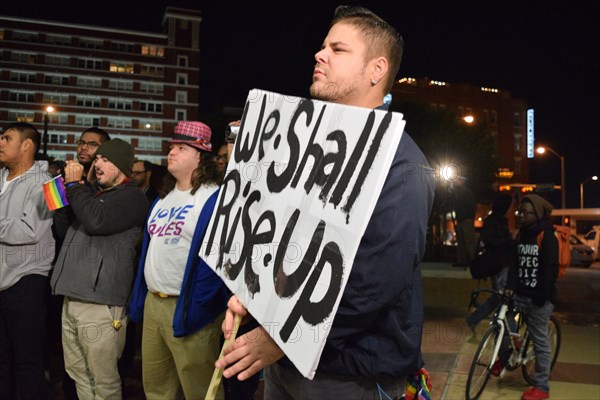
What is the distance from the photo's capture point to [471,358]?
626cm

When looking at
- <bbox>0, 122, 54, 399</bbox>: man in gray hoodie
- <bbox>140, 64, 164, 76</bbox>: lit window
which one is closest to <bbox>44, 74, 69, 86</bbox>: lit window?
<bbox>140, 64, 164, 76</bbox>: lit window

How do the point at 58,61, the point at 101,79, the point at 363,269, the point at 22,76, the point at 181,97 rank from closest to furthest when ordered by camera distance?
the point at 363,269 → the point at 22,76 → the point at 58,61 → the point at 101,79 → the point at 181,97

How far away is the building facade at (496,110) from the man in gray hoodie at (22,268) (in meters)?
61.3

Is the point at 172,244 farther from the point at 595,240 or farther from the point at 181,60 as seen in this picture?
the point at 181,60

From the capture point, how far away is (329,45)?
1897mm

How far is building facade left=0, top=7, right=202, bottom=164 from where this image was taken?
7550 cm

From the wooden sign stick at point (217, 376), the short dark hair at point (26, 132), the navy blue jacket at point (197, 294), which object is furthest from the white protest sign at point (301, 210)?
the short dark hair at point (26, 132)

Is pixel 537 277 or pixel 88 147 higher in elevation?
pixel 88 147

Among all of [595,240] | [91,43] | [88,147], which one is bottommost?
[595,240]

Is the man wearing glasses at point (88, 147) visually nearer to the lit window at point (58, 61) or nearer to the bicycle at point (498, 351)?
the bicycle at point (498, 351)

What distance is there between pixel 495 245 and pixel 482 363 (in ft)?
8.15

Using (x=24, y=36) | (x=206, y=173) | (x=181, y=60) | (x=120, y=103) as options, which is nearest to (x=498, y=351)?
(x=206, y=173)

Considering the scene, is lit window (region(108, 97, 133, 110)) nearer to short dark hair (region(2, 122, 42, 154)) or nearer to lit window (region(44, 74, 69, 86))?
lit window (region(44, 74, 69, 86))

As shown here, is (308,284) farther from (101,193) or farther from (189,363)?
(101,193)
